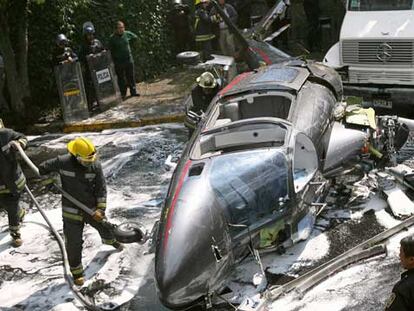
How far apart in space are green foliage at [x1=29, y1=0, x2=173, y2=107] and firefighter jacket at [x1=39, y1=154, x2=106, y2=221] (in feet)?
23.7

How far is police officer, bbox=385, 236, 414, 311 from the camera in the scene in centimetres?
387

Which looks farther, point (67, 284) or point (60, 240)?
point (60, 240)

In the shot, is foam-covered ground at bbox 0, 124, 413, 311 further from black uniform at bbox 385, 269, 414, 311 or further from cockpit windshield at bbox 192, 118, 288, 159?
black uniform at bbox 385, 269, 414, 311

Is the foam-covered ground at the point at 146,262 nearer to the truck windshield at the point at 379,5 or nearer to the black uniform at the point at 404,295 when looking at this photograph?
the black uniform at the point at 404,295

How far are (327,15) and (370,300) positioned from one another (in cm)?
1225

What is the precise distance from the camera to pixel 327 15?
16875 millimetres

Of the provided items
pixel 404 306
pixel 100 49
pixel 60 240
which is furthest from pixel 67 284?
pixel 100 49

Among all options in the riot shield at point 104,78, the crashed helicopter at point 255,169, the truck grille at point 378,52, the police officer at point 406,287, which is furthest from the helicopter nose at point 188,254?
the riot shield at point 104,78

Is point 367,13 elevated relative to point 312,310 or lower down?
elevated

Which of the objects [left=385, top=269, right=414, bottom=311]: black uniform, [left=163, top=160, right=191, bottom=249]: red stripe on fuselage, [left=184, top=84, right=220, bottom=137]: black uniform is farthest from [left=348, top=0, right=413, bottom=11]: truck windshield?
[left=385, top=269, right=414, bottom=311]: black uniform

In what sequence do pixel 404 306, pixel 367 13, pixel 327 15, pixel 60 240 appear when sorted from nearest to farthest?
pixel 404 306 → pixel 60 240 → pixel 367 13 → pixel 327 15

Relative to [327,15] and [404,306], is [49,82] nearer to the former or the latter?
[327,15]

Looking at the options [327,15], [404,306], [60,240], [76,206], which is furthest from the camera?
[327,15]

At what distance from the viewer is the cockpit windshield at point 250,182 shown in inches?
249
